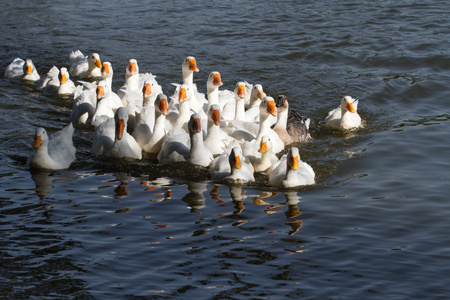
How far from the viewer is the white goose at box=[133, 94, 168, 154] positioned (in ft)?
34.3

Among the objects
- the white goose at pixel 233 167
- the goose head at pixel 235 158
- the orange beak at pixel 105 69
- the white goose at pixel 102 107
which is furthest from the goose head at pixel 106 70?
the goose head at pixel 235 158

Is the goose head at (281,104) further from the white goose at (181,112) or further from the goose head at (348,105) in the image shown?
the white goose at (181,112)

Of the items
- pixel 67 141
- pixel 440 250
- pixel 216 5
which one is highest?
pixel 216 5

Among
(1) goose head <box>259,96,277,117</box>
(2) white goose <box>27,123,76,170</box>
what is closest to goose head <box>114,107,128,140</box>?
(2) white goose <box>27,123,76,170</box>

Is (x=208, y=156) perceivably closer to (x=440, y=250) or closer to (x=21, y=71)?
(x=440, y=250)

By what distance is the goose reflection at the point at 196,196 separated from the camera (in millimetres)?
8305

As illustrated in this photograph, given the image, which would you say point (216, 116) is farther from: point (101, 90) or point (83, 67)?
point (83, 67)

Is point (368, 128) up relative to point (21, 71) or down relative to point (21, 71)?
down

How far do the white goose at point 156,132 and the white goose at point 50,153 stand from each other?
4.02ft

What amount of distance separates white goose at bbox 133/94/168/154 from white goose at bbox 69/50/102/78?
4.09m

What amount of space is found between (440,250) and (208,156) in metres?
3.80

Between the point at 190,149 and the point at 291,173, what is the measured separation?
5.95 feet

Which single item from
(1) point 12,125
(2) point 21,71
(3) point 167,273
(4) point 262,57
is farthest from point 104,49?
(3) point 167,273

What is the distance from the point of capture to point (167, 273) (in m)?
6.46
